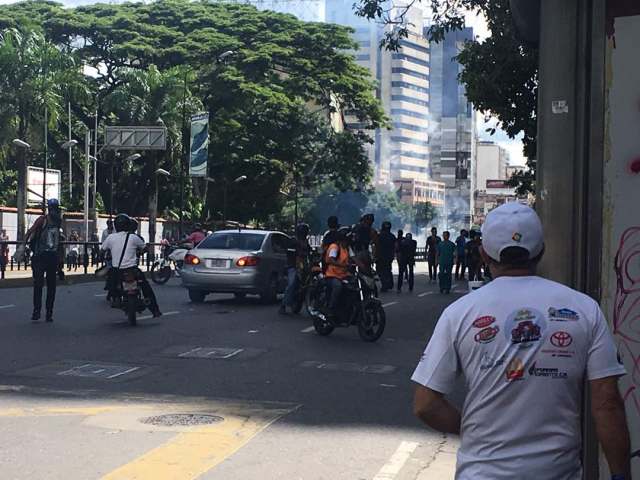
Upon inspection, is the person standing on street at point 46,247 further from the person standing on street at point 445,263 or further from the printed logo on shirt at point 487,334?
the person standing on street at point 445,263

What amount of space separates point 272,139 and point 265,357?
141ft

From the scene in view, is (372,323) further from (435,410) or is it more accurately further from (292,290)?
(435,410)

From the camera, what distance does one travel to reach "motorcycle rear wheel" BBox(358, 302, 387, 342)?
44.4ft

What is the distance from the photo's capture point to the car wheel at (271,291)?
2011cm

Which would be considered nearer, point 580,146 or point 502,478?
point 502,478

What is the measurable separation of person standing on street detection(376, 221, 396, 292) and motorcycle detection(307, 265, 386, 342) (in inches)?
440

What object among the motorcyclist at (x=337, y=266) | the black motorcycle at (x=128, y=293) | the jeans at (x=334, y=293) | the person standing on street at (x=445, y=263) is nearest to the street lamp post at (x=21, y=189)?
the person standing on street at (x=445, y=263)

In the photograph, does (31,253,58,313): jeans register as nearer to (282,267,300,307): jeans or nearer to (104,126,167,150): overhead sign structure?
(282,267,300,307): jeans

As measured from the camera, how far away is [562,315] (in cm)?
301

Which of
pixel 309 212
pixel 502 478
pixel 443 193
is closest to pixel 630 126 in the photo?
pixel 502 478

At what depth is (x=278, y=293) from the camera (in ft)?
67.9

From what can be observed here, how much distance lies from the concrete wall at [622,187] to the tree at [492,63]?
43.3 ft

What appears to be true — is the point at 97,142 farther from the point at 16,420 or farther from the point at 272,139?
the point at 16,420

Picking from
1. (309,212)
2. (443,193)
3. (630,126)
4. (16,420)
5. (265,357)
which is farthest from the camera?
(443,193)
